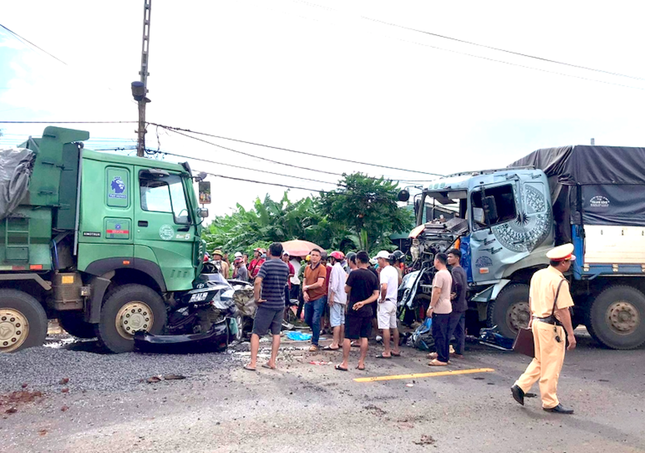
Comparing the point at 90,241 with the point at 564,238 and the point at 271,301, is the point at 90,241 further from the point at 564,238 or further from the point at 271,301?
the point at 564,238

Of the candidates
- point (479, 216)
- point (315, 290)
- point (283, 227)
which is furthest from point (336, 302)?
point (283, 227)

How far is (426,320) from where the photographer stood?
30.5ft

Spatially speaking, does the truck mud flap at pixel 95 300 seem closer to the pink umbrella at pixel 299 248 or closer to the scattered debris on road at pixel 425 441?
the scattered debris on road at pixel 425 441

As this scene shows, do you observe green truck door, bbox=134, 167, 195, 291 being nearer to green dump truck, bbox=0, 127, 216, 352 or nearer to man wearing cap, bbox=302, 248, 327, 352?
green dump truck, bbox=0, 127, 216, 352

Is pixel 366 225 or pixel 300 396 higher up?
pixel 366 225

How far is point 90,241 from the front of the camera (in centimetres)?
785

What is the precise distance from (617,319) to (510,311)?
1923 mm

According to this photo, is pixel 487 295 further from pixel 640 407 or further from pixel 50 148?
pixel 50 148

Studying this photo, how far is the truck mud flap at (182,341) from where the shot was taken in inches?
311

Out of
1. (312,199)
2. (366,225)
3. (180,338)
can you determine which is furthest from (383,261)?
(312,199)

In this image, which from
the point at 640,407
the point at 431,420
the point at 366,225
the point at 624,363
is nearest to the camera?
the point at 431,420

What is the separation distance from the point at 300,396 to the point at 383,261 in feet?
11.4

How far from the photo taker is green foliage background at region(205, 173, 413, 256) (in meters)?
20.4

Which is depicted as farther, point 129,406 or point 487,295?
point 487,295
